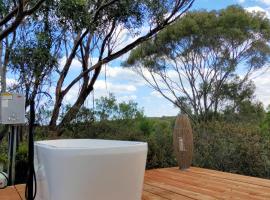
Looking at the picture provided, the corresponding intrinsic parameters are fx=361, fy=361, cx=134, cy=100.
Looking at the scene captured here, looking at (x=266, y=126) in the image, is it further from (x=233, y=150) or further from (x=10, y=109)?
(x=10, y=109)

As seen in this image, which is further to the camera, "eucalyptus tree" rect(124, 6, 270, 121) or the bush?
"eucalyptus tree" rect(124, 6, 270, 121)

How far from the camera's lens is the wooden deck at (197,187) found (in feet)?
11.5

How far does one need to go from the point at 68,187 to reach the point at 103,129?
4.14 meters

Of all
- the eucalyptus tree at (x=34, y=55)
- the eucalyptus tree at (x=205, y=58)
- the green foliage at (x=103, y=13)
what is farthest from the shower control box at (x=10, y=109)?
the eucalyptus tree at (x=205, y=58)

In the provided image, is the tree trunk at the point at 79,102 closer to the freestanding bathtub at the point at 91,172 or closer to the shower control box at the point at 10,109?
the shower control box at the point at 10,109

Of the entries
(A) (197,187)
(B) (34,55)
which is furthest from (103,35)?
(A) (197,187)

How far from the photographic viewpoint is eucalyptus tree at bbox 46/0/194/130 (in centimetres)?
711

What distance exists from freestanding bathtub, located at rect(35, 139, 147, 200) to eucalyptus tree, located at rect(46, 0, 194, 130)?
4.30m

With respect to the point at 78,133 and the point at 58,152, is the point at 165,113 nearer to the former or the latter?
the point at 78,133

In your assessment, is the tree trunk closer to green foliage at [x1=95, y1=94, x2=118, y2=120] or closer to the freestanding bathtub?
green foliage at [x1=95, y1=94, x2=118, y2=120]

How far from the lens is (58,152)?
2.54 m

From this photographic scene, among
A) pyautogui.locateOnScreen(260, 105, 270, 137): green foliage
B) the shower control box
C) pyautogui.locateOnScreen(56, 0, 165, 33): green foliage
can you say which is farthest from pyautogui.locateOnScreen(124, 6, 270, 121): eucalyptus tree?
the shower control box

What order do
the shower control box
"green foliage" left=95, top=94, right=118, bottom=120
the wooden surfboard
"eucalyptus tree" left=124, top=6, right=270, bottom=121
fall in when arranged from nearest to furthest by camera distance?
1. the shower control box
2. the wooden surfboard
3. "green foliage" left=95, top=94, right=118, bottom=120
4. "eucalyptus tree" left=124, top=6, right=270, bottom=121

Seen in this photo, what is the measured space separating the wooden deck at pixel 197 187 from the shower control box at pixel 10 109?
2.49ft
